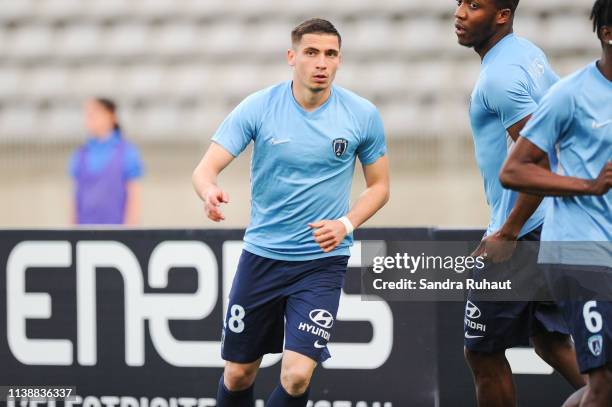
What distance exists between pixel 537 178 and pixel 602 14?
0.71 metres

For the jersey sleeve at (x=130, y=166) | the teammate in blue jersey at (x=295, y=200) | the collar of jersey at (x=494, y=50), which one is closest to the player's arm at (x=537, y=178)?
the collar of jersey at (x=494, y=50)

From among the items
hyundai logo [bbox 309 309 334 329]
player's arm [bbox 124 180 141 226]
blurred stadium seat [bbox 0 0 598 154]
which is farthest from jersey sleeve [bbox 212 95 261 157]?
blurred stadium seat [bbox 0 0 598 154]

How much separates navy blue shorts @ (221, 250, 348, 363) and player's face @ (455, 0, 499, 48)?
1.25 metres

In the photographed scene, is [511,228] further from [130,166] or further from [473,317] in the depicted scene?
[130,166]

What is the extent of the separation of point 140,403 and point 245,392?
1.11m

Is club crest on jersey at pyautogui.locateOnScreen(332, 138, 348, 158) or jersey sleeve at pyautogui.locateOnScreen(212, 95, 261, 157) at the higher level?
jersey sleeve at pyautogui.locateOnScreen(212, 95, 261, 157)

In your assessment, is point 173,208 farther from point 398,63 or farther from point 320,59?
point 320,59

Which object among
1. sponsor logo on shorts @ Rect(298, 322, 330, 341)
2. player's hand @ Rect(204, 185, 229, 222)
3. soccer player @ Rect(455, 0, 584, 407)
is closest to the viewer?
player's hand @ Rect(204, 185, 229, 222)

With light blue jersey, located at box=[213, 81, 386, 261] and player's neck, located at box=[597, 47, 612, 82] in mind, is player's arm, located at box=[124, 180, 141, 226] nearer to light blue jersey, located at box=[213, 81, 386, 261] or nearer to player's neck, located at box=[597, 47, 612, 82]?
light blue jersey, located at box=[213, 81, 386, 261]

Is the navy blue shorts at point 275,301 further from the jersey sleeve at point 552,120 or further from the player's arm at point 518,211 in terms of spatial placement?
the jersey sleeve at point 552,120

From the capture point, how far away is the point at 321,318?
5270 mm

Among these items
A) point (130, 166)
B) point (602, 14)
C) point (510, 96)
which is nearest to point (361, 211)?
point (510, 96)

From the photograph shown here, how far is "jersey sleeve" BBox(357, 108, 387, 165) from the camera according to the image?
5477 millimetres

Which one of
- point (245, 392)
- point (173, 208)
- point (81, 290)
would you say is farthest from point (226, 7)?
point (245, 392)
